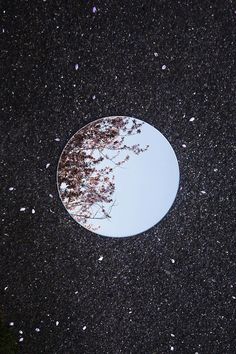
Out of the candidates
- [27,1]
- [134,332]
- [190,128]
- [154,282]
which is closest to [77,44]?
[27,1]

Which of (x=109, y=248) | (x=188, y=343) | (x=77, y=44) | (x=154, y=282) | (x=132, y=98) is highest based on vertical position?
(x=77, y=44)

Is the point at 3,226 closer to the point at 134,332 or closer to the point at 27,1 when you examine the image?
the point at 134,332

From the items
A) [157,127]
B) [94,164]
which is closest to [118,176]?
[94,164]

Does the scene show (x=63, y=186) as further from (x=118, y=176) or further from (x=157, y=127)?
(x=157, y=127)

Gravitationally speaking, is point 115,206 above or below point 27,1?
below
